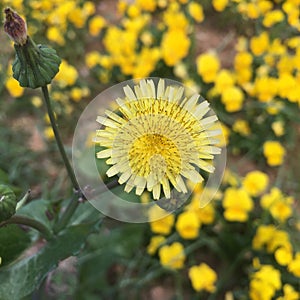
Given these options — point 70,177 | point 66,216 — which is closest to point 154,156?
point 70,177

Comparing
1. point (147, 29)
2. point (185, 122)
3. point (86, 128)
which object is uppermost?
point (185, 122)

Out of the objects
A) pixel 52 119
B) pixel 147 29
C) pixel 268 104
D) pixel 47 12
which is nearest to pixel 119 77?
pixel 147 29

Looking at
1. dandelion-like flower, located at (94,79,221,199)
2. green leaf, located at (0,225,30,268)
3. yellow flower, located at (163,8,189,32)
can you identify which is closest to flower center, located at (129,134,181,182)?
dandelion-like flower, located at (94,79,221,199)

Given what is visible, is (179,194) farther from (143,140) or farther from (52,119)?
(52,119)

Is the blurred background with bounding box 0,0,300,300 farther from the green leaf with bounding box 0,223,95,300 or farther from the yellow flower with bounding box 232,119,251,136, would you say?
the green leaf with bounding box 0,223,95,300

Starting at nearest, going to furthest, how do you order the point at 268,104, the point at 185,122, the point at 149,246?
the point at 185,122
the point at 149,246
the point at 268,104

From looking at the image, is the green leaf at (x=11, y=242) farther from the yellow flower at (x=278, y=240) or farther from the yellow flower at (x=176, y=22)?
the yellow flower at (x=176, y=22)
